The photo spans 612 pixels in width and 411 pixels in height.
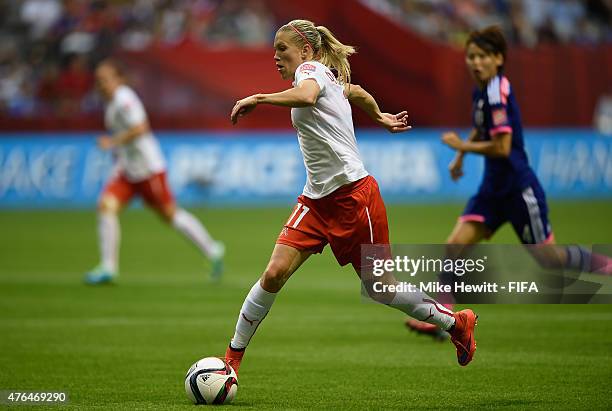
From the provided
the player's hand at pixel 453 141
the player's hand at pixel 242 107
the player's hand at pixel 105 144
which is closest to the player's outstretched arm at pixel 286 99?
the player's hand at pixel 242 107

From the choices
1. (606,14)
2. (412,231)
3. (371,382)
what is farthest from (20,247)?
(606,14)

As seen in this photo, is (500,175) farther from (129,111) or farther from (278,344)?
(129,111)

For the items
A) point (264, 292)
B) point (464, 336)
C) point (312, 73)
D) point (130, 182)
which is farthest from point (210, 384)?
point (130, 182)

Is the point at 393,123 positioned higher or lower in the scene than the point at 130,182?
higher

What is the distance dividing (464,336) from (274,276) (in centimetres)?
143

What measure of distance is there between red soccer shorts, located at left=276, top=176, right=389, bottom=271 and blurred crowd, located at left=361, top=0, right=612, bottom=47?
75.2 ft

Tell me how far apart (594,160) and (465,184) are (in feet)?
10.3

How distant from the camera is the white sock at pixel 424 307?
25.7 ft

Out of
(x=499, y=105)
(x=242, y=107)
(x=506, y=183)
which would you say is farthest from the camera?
(x=506, y=183)

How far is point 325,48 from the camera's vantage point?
8.05 m

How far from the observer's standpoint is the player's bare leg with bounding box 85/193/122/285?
15242 mm

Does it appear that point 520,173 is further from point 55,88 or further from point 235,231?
point 55,88

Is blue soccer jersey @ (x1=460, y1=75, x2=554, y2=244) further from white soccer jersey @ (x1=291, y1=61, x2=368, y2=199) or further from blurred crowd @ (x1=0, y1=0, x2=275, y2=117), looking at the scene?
blurred crowd @ (x1=0, y1=0, x2=275, y2=117)

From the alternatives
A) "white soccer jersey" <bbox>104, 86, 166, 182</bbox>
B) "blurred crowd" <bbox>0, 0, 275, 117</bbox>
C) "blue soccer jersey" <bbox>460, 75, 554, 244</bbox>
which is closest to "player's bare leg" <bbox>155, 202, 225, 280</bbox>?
"white soccer jersey" <bbox>104, 86, 166, 182</bbox>
